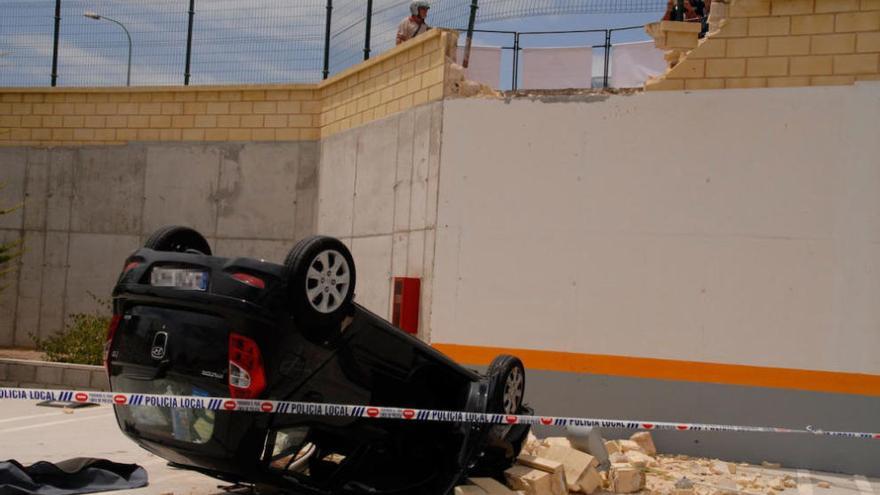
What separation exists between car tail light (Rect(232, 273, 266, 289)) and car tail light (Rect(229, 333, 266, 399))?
28 centimetres

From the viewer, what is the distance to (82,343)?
12.9m

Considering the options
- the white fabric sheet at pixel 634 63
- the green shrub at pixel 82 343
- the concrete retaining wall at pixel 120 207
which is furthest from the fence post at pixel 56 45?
the white fabric sheet at pixel 634 63

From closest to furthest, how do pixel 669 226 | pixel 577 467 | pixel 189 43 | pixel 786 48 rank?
pixel 577 467, pixel 786 48, pixel 669 226, pixel 189 43

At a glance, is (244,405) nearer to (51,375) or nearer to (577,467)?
(577,467)

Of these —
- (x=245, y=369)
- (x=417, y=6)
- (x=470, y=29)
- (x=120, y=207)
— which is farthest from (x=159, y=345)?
(x=120, y=207)

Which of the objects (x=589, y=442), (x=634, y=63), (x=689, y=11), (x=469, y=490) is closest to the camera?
(x=469, y=490)

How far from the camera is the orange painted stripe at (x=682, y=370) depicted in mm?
8516

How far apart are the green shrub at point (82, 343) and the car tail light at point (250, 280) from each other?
316 inches

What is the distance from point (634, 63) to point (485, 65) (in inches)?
70.2

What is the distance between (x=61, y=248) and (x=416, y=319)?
7.48 metres

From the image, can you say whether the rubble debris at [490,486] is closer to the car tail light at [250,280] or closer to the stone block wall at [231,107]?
the car tail light at [250,280]

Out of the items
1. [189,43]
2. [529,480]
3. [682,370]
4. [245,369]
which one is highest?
[189,43]

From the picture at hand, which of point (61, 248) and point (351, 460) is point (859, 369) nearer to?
point (351, 460)

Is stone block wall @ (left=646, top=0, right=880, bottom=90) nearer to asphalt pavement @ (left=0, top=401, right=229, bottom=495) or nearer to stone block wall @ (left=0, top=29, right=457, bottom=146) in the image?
stone block wall @ (left=0, top=29, right=457, bottom=146)
